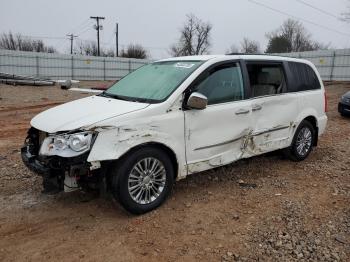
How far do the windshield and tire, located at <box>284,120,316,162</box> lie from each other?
2363 millimetres

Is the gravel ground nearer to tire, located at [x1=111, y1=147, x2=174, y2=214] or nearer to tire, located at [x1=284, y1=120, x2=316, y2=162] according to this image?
tire, located at [x1=111, y1=147, x2=174, y2=214]

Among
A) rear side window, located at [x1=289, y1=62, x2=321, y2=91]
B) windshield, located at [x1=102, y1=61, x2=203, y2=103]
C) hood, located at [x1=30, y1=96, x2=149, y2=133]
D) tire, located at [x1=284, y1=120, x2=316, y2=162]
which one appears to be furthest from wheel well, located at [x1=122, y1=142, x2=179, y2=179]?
rear side window, located at [x1=289, y1=62, x2=321, y2=91]

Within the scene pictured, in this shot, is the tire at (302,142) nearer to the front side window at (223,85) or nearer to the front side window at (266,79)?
the front side window at (266,79)

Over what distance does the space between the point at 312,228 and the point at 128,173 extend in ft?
6.70

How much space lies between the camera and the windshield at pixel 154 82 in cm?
443

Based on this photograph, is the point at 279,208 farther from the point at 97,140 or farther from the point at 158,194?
the point at 97,140

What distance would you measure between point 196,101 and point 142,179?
1086 mm

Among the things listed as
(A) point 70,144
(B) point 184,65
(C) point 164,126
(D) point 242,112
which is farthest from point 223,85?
(A) point 70,144

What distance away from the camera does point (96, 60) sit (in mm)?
32438

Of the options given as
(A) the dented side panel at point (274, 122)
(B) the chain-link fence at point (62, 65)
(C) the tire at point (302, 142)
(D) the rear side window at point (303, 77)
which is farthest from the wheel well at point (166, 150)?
(B) the chain-link fence at point (62, 65)

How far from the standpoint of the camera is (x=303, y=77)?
20.1ft

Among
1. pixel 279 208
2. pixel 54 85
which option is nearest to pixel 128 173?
pixel 279 208

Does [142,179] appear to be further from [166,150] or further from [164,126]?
[164,126]

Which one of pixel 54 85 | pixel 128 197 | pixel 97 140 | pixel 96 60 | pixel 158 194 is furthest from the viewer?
pixel 96 60
